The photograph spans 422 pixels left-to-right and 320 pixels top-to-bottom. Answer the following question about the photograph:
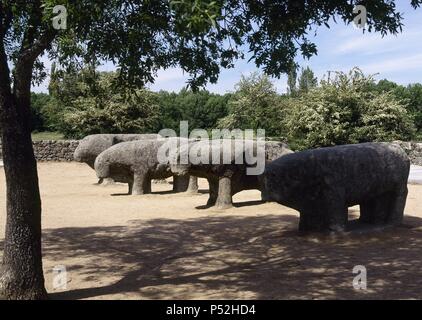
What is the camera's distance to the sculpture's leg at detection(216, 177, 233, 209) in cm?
1255

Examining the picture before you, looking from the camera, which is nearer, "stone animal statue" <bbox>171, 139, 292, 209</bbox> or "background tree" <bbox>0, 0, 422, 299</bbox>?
"background tree" <bbox>0, 0, 422, 299</bbox>

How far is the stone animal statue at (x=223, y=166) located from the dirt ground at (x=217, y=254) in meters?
0.51

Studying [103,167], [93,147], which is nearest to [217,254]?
[103,167]

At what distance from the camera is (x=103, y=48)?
6.25 m

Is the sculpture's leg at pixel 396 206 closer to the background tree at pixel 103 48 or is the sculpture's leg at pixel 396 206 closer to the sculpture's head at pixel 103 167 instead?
the background tree at pixel 103 48

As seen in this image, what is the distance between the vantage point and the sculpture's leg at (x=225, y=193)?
41.2ft

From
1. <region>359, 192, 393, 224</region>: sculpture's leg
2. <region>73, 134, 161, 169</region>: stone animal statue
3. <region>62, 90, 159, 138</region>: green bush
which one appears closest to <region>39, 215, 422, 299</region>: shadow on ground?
<region>359, 192, 393, 224</region>: sculpture's leg

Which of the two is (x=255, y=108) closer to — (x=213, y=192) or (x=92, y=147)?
(x=92, y=147)

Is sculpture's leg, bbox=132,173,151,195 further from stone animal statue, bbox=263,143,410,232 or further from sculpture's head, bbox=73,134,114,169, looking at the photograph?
stone animal statue, bbox=263,143,410,232

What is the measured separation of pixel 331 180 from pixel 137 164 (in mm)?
8632

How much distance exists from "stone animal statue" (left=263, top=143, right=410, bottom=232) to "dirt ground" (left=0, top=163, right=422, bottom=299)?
1.38 ft

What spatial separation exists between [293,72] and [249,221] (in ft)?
14.7

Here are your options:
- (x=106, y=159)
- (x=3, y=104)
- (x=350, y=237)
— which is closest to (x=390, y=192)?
(x=350, y=237)

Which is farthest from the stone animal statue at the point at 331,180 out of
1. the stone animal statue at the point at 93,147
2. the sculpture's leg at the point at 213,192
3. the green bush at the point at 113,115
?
the green bush at the point at 113,115
